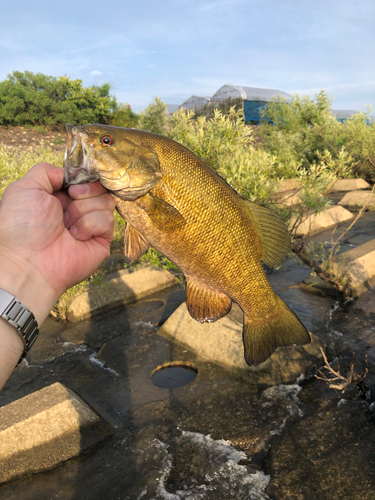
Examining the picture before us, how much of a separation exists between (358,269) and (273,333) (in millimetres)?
5930

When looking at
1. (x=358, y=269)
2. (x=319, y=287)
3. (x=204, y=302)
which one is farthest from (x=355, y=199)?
(x=204, y=302)

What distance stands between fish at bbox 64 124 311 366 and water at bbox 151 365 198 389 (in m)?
3.46

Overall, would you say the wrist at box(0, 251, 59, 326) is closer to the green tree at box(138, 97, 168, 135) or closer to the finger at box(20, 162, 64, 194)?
the finger at box(20, 162, 64, 194)

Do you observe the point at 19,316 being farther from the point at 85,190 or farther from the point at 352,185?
the point at 352,185

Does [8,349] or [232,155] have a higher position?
[232,155]

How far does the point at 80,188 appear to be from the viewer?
2010 millimetres

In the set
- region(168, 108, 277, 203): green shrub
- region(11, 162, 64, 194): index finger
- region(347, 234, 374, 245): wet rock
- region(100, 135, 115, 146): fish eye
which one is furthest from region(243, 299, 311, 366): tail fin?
region(347, 234, 374, 245): wet rock

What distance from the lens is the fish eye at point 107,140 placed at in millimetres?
1776

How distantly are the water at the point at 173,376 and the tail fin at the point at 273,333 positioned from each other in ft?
11.2

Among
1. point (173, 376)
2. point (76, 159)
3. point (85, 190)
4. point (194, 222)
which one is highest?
point (76, 159)

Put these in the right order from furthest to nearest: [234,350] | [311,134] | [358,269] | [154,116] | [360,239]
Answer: [311,134]
[154,116]
[360,239]
[358,269]
[234,350]

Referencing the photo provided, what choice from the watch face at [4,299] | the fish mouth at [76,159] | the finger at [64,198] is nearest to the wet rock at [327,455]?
the watch face at [4,299]

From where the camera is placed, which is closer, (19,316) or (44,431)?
(19,316)

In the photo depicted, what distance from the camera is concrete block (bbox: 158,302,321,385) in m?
5.04
